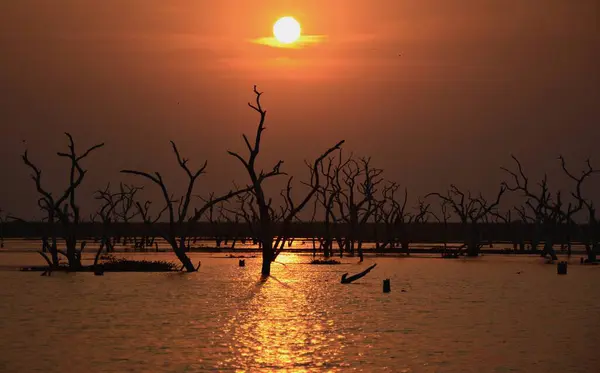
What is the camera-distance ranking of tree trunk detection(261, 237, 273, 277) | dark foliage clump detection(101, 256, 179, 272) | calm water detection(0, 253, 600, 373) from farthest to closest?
dark foliage clump detection(101, 256, 179, 272) → tree trunk detection(261, 237, 273, 277) → calm water detection(0, 253, 600, 373)

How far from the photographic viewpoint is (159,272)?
4656 centimetres

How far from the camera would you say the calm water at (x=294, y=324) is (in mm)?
18938

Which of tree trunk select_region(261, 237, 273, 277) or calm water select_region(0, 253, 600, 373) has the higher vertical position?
tree trunk select_region(261, 237, 273, 277)

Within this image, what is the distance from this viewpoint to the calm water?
1894 centimetres

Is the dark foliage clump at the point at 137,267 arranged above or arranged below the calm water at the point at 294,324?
above

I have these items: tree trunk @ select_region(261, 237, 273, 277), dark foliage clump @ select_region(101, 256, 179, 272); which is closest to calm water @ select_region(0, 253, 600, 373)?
tree trunk @ select_region(261, 237, 273, 277)

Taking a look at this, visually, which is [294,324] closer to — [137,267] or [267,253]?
[267,253]

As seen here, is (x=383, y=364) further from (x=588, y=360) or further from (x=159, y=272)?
(x=159, y=272)

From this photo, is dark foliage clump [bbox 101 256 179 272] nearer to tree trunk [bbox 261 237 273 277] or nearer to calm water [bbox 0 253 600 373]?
→ calm water [bbox 0 253 600 373]

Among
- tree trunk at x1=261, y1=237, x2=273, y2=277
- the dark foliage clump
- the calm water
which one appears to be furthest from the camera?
the dark foliage clump

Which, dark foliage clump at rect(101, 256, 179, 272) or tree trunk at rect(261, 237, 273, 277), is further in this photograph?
dark foliage clump at rect(101, 256, 179, 272)

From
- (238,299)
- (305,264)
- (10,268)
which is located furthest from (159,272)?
(238,299)

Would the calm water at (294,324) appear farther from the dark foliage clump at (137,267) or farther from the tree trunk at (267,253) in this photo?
the dark foliage clump at (137,267)

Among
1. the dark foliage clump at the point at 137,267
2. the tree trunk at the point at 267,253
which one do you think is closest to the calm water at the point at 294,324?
the tree trunk at the point at 267,253
